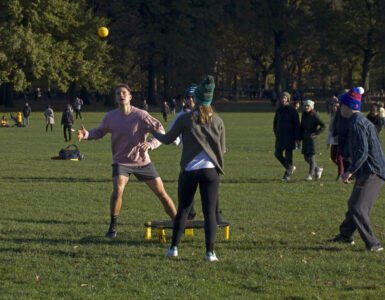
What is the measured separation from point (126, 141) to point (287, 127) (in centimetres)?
729

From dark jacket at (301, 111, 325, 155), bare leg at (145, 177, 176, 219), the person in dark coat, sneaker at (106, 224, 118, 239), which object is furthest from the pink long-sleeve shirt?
dark jacket at (301, 111, 325, 155)

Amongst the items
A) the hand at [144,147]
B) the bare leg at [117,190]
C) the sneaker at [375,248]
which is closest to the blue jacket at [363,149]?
the sneaker at [375,248]

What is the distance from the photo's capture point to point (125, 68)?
7712 centimetres

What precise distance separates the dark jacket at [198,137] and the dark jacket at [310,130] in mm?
8616

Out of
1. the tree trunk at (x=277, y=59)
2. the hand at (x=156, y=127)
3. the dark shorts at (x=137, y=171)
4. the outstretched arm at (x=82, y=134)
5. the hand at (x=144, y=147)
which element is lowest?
the tree trunk at (x=277, y=59)

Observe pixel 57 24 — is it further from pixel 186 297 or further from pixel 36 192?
pixel 186 297

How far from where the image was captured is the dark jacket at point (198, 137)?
7.76m

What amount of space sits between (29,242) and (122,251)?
54.3 inches

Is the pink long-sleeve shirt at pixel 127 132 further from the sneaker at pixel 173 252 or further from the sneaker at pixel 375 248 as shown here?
the sneaker at pixel 375 248

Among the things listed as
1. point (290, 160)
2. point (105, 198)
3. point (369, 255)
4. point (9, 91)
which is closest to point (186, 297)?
point (369, 255)

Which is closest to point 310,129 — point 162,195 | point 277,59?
point 162,195

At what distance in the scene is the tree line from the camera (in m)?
62.8

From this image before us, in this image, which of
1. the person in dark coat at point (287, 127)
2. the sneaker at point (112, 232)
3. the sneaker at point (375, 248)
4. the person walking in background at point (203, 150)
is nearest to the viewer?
the person walking in background at point (203, 150)

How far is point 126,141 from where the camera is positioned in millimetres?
9453
